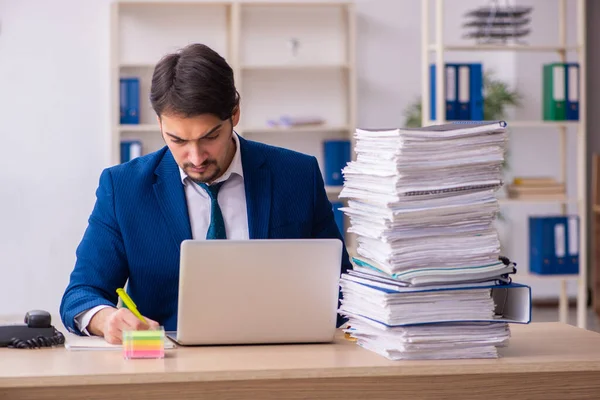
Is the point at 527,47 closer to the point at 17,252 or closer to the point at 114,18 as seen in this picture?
the point at 114,18

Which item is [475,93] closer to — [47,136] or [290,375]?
[47,136]

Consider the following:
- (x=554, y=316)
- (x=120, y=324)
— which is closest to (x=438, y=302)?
(x=120, y=324)

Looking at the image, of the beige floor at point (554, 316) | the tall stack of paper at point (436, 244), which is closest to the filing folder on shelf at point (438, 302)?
the tall stack of paper at point (436, 244)

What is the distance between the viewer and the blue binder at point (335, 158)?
6.39 meters

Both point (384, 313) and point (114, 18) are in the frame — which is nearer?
point (384, 313)

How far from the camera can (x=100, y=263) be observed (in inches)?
95.4

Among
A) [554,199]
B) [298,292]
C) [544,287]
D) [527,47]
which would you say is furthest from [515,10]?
[298,292]

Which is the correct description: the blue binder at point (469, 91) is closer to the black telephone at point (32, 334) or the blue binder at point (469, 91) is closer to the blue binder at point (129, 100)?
the blue binder at point (129, 100)

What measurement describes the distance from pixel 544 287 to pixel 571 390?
224 inches

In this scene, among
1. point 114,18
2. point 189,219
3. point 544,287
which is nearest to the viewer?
point 189,219

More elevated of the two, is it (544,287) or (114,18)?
(114,18)

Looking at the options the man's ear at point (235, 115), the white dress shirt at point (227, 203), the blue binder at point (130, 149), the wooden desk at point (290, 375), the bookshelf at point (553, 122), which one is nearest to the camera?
the wooden desk at point (290, 375)

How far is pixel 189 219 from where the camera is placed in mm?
2494

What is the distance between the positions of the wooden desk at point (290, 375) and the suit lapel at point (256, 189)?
55 cm
